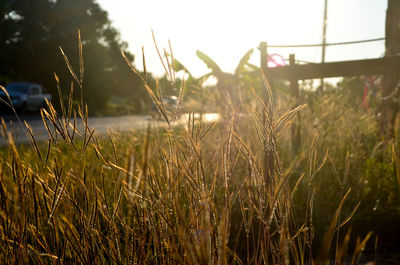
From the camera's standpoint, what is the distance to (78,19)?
26.4 meters

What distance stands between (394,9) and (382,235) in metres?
3.30

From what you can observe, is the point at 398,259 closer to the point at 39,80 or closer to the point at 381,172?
the point at 381,172

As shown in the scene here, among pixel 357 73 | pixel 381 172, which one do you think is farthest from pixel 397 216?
pixel 357 73

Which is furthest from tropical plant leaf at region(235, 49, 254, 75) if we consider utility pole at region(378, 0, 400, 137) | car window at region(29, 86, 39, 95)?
car window at region(29, 86, 39, 95)

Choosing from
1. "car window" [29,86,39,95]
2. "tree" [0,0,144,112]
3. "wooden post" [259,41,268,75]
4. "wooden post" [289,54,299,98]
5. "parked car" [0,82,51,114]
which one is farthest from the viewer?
"tree" [0,0,144,112]

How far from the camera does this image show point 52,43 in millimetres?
24781

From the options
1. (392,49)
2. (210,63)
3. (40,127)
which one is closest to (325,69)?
(392,49)

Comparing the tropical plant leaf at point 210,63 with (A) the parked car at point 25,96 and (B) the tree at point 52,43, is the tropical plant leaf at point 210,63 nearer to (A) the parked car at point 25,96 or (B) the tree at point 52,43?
(A) the parked car at point 25,96

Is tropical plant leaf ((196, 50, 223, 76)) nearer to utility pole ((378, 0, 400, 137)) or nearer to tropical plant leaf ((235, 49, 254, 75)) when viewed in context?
tropical plant leaf ((235, 49, 254, 75))

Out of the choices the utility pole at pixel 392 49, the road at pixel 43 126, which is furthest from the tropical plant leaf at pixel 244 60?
the utility pole at pixel 392 49

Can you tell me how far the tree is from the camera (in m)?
24.0

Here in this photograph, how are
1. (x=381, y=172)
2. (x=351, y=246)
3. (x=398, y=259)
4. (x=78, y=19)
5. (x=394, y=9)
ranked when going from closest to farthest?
(x=398, y=259) → (x=351, y=246) → (x=381, y=172) → (x=394, y=9) → (x=78, y=19)

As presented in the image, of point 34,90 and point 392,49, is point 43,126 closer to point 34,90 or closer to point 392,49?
point 34,90

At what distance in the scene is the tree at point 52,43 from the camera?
945 inches
